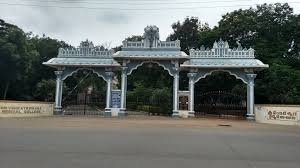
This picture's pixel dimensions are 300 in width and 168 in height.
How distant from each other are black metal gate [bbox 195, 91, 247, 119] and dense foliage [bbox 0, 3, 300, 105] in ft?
4.88

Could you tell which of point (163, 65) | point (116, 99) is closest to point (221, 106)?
point (163, 65)

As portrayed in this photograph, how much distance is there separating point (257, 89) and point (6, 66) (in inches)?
851

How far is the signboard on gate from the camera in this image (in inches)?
1076

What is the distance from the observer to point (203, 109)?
3028 cm

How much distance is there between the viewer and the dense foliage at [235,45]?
29.1 meters

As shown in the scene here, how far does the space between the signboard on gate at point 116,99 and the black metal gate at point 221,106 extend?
601 centimetres

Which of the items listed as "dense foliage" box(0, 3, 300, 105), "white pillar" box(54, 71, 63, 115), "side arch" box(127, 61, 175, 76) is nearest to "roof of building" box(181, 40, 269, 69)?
"side arch" box(127, 61, 175, 76)

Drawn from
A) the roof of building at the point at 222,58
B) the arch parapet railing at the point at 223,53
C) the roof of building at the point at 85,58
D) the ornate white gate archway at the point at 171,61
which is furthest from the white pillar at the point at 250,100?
the roof of building at the point at 85,58

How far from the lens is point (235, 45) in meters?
36.5

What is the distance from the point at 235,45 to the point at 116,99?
49.0 ft

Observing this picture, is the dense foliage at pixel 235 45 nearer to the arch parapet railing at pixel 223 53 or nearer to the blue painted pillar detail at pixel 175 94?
the arch parapet railing at pixel 223 53

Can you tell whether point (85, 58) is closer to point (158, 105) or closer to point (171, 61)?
point (171, 61)

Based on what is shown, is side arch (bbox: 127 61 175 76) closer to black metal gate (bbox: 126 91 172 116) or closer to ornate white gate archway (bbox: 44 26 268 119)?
ornate white gate archway (bbox: 44 26 268 119)

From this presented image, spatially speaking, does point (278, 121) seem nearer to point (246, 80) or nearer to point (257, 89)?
point (246, 80)
